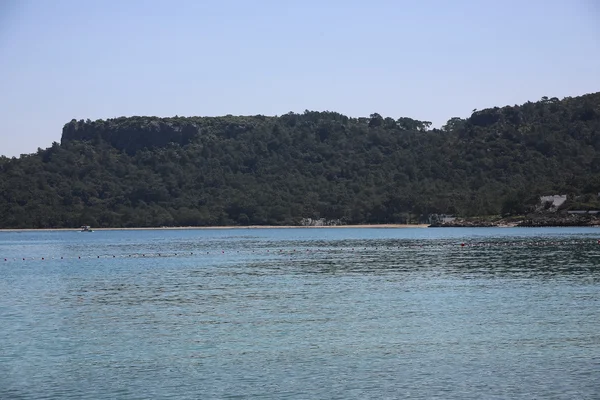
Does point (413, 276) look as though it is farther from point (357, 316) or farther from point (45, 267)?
point (45, 267)

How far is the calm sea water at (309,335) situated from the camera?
93.8 ft

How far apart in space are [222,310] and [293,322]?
7.25 meters

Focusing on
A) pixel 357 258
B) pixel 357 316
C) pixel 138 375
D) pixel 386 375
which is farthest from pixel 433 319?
pixel 357 258

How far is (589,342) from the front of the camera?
3509 cm

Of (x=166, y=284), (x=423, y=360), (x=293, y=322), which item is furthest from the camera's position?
(x=166, y=284)

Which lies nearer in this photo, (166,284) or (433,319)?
(433,319)

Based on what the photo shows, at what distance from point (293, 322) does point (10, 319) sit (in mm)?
17062

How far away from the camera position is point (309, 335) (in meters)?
38.5

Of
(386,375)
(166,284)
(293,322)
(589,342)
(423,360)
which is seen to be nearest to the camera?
Answer: (386,375)

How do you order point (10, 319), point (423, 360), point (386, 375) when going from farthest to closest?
point (10, 319) < point (423, 360) < point (386, 375)

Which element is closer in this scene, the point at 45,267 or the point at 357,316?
the point at 357,316

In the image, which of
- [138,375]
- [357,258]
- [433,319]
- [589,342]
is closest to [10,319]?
[138,375]

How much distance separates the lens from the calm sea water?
2858cm

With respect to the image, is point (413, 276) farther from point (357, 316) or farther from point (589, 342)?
point (589, 342)
